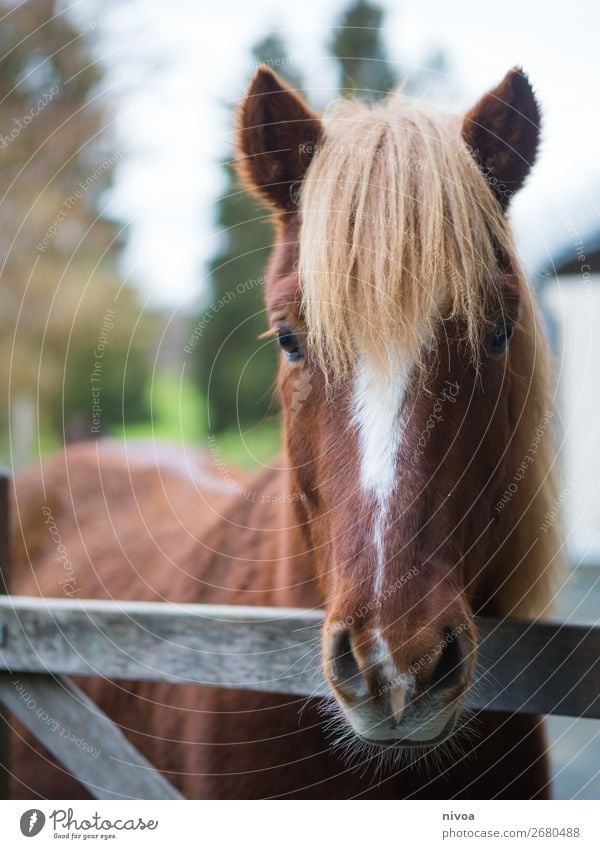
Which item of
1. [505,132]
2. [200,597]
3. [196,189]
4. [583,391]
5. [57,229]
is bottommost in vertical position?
[200,597]

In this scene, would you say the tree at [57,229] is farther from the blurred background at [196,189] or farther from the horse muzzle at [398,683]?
the horse muzzle at [398,683]

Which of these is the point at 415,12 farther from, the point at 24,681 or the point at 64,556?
the point at 64,556

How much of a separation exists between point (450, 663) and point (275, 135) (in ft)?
4.02

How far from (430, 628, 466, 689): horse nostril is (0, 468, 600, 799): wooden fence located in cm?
30

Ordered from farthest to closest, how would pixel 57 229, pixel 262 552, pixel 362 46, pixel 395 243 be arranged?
pixel 362 46, pixel 57 229, pixel 262 552, pixel 395 243

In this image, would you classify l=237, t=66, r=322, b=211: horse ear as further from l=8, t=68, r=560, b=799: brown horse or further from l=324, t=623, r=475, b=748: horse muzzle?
l=324, t=623, r=475, b=748: horse muzzle

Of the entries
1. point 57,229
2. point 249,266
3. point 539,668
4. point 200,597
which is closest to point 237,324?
point 249,266

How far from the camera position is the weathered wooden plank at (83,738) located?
1706 mm

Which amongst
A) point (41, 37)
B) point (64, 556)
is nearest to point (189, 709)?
point (64, 556)

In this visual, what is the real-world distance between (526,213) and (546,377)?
40 cm

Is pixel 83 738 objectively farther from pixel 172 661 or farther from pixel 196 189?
pixel 196 189

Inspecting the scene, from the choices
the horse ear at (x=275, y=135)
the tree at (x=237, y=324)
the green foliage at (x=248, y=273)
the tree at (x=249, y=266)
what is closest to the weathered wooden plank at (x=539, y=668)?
the horse ear at (x=275, y=135)

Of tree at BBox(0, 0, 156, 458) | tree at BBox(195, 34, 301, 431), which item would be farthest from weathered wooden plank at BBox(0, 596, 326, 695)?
tree at BBox(195, 34, 301, 431)

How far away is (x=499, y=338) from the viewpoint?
1539mm
